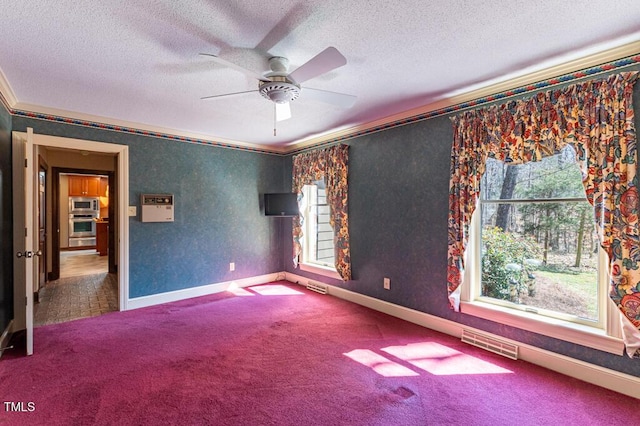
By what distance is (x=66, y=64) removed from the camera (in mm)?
2295

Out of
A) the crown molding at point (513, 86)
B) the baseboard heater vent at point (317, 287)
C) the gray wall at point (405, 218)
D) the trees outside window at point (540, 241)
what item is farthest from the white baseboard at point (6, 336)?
the trees outside window at point (540, 241)

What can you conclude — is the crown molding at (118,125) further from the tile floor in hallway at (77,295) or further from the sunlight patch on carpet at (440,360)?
the sunlight patch on carpet at (440,360)

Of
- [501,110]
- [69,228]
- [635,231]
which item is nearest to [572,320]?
[635,231]

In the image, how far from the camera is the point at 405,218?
3.51m

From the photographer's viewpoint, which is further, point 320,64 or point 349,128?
point 349,128

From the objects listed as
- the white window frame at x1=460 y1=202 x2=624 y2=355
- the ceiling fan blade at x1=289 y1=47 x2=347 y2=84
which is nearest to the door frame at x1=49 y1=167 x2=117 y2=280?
the ceiling fan blade at x1=289 y1=47 x2=347 y2=84

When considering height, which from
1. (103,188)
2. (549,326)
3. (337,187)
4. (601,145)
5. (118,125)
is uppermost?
(118,125)

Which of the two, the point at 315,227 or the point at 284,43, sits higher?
the point at 284,43

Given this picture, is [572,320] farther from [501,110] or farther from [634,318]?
[501,110]

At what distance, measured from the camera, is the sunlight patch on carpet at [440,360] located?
241 centimetres

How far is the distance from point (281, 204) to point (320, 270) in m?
1.27

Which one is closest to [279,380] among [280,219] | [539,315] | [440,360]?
[440,360]

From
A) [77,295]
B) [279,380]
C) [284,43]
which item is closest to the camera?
[284,43]

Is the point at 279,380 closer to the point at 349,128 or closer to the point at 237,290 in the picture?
the point at 237,290
